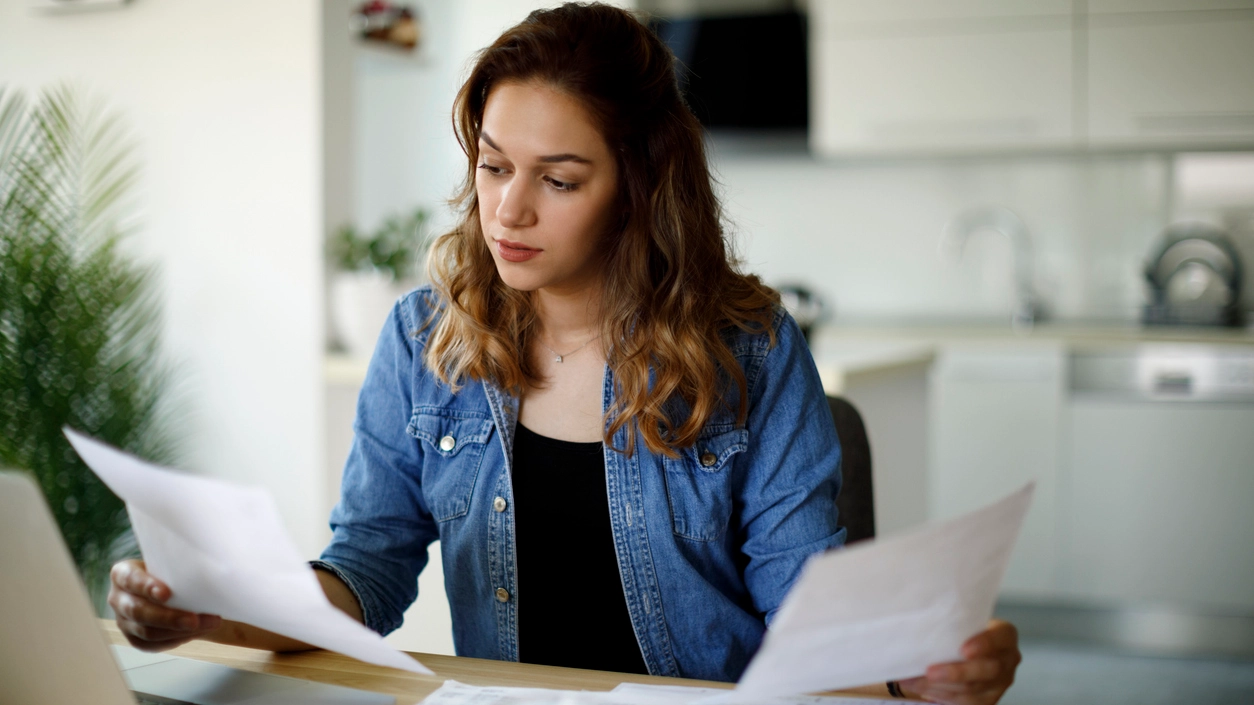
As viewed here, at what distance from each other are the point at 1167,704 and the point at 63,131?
→ 3.16 m

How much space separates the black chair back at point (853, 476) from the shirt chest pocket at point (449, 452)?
17.8 inches

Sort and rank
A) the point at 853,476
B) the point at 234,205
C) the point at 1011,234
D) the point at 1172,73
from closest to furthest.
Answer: the point at 853,476 < the point at 234,205 < the point at 1172,73 < the point at 1011,234

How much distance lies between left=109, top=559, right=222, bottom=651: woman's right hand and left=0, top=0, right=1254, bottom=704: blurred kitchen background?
1.42 meters

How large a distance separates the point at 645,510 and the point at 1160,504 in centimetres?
286

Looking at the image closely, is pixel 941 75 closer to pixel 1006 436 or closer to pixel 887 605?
pixel 1006 436

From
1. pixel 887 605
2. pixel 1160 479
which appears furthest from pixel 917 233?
pixel 887 605

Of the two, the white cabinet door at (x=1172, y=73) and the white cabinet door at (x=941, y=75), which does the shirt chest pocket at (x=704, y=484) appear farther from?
the white cabinet door at (x=1172, y=73)

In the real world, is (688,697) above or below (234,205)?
below

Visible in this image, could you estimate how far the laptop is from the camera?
2.58ft

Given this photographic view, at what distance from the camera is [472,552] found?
129 cm

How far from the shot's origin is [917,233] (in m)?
4.30

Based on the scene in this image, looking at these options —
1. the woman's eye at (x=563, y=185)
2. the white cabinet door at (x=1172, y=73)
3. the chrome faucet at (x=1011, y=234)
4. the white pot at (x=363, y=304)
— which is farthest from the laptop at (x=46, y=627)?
the chrome faucet at (x=1011, y=234)

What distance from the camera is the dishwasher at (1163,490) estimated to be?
136 inches

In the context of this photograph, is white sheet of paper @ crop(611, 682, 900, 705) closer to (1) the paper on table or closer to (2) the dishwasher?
(1) the paper on table
